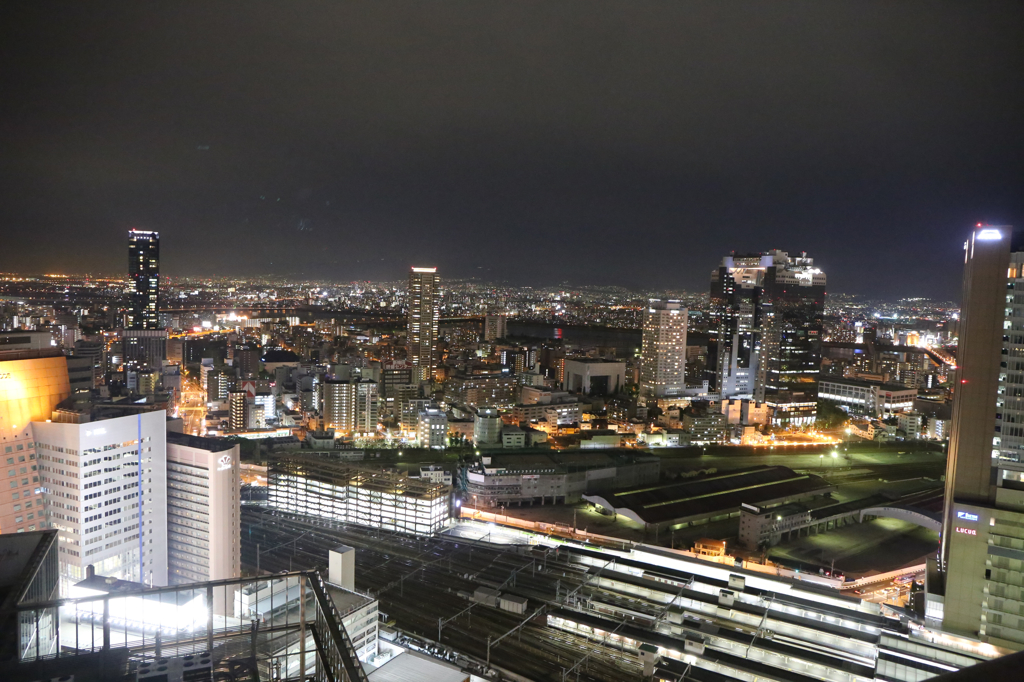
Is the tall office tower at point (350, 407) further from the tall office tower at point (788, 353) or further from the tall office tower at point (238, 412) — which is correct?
the tall office tower at point (788, 353)

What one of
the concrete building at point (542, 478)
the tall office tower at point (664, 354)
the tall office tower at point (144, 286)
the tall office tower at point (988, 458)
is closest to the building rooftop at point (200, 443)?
the concrete building at point (542, 478)

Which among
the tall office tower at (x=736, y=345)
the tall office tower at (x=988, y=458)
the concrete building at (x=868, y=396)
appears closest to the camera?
the tall office tower at (x=988, y=458)

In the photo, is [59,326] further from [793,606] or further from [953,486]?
[953,486]

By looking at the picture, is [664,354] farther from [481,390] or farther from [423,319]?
[423,319]

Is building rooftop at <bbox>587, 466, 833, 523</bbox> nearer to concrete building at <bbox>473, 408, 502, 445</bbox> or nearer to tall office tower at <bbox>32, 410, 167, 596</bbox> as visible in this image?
concrete building at <bbox>473, 408, 502, 445</bbox>

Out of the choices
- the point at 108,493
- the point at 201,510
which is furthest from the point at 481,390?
the point at 108,493

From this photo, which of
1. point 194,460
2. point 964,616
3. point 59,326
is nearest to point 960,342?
point 964,616

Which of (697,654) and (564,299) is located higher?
(564,299)

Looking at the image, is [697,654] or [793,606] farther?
[793,606]
